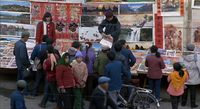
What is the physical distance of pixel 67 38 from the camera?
11.1m

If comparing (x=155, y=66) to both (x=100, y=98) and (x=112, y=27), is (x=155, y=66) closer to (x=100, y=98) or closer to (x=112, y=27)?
(x=112, y=27)

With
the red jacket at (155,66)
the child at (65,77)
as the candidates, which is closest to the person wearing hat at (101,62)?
the child at (65,77)

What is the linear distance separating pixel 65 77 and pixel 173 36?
4.10 m

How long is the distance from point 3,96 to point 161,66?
4.24 meters

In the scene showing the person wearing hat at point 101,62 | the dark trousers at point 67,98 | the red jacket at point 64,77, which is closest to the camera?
the red jacket at point 64,77

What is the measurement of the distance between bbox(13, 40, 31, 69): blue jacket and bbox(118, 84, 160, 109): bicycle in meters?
2.58

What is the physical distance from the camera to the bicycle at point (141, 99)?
329 inches

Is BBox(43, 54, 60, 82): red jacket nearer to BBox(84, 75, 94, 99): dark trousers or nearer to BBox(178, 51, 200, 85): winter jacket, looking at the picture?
BBox(84, 75, 94, 99): dark trousers

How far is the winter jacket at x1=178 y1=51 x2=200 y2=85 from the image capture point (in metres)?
8.98

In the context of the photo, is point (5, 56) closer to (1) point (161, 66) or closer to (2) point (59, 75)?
(2) point (59, 75)

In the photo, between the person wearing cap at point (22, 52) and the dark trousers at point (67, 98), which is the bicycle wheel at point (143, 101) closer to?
the dark trousers at point (67, 98)

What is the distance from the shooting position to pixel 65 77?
25.8ft

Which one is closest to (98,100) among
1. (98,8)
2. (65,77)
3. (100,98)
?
(100,98)

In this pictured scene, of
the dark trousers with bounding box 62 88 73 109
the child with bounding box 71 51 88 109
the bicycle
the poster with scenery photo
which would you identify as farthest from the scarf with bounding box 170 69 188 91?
the poster with scenery photo
